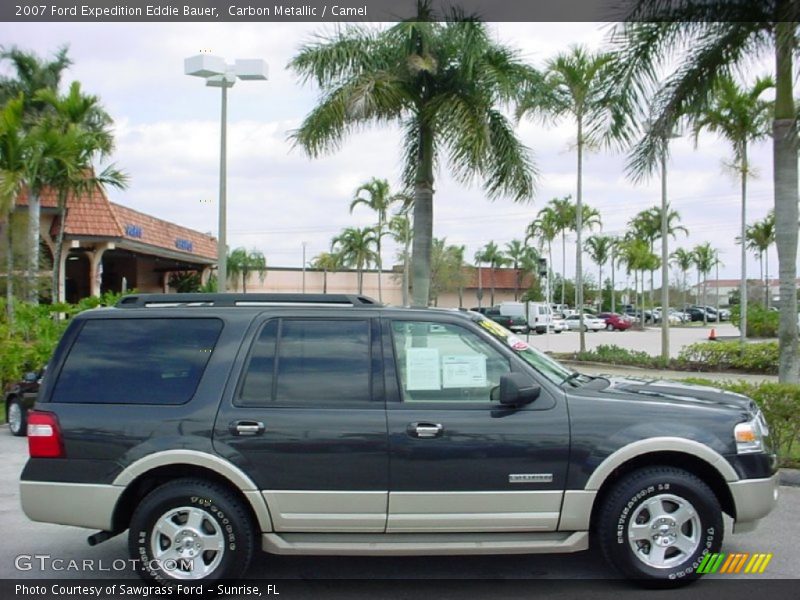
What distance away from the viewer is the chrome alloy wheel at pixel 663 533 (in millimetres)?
5324

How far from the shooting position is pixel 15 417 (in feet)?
42.0

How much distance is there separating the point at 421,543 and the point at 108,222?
26169mm

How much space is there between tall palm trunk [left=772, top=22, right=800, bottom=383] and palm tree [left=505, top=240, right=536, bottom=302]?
67119 millimetres

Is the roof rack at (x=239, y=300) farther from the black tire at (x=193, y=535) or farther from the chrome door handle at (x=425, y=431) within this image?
the black tire at (x=193, y=535)

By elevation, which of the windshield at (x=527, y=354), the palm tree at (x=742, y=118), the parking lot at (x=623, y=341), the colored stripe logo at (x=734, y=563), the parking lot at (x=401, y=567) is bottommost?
the parking lot at (x=401, y=567)

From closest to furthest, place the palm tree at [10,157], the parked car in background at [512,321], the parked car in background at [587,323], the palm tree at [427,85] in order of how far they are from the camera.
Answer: the palm tree at [427,85] < the palm tree at [10,157] < the parked car in background at [512,321] < the parked car in background at [587,323]

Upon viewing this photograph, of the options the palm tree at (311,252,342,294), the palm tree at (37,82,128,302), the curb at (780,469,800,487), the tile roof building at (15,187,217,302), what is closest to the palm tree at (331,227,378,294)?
the palm tree at (311,252,342,294)

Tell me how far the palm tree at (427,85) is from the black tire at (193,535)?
35.9ft

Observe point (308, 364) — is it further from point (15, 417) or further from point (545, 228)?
point (545, 228)

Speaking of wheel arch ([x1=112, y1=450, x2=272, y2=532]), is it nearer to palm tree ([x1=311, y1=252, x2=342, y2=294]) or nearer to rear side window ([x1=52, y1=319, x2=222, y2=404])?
rear side window ([x1=52, y1=319, x2=222, y2=404])

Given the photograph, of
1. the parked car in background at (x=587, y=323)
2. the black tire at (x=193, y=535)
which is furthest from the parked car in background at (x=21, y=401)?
the parked car in background at (x=587, y=323)

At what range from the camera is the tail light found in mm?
5348

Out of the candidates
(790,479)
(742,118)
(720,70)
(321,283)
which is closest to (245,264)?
(321,283)

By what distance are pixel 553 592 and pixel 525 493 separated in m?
0.73
